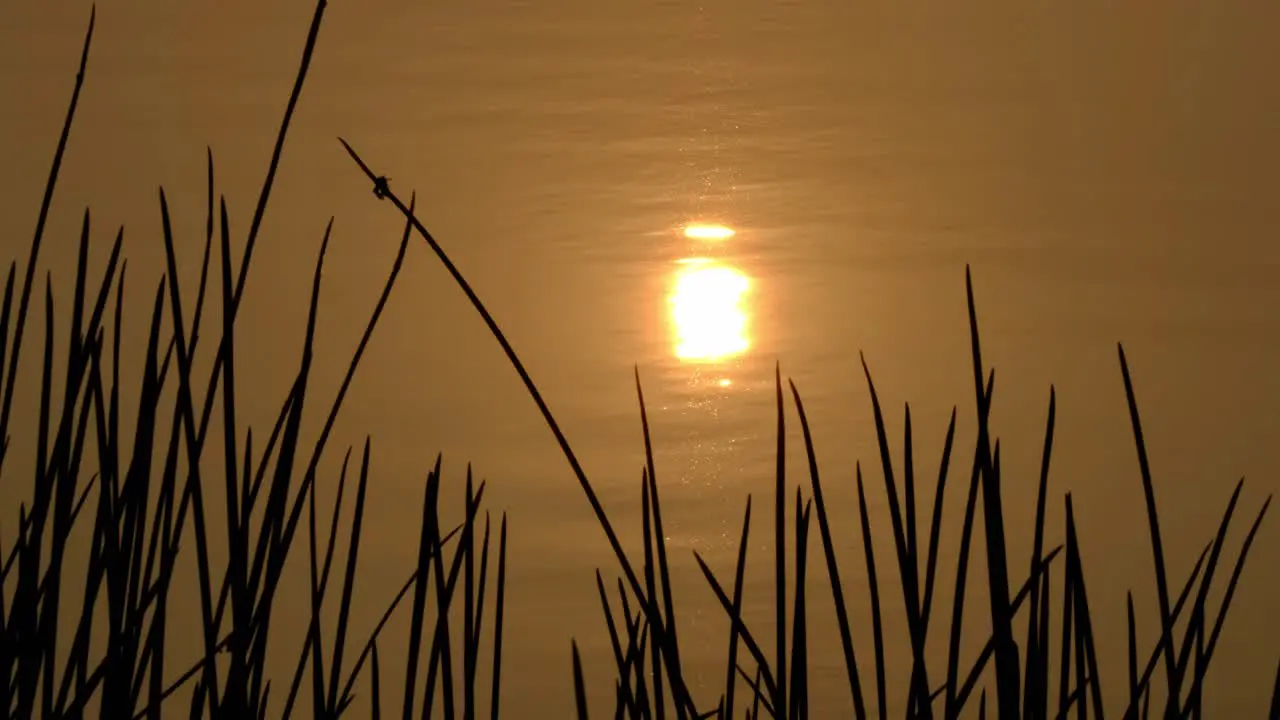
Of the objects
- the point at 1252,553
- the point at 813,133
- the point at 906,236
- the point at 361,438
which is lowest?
the point at 1252,553

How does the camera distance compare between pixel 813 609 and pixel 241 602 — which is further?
pixel 813 609

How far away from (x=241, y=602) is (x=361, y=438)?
2.30m

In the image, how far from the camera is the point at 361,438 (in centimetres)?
279

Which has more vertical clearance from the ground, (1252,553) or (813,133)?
(813,133)

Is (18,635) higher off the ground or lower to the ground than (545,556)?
lower

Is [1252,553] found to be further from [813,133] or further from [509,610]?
[813,133]

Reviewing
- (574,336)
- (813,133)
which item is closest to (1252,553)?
(574,336)

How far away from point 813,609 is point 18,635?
6.56 feet

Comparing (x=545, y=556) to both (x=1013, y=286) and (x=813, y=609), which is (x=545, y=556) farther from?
(x=1013, y=286)

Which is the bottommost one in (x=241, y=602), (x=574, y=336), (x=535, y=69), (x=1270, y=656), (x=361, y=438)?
(x=241, y=602)

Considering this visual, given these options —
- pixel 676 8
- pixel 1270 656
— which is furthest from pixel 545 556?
pixel 676 8

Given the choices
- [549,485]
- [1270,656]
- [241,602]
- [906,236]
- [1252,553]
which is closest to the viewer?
[241,602]

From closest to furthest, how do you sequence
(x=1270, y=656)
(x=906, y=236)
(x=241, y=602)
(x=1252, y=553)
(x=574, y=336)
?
1. (x=241, y=602)
2. (x=1270, y=656)
3. (x=1252, y=553)
4. (x=574, y=336)
5. (x=906, y=236)

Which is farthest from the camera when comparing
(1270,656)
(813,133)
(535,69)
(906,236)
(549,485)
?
(535,69)
